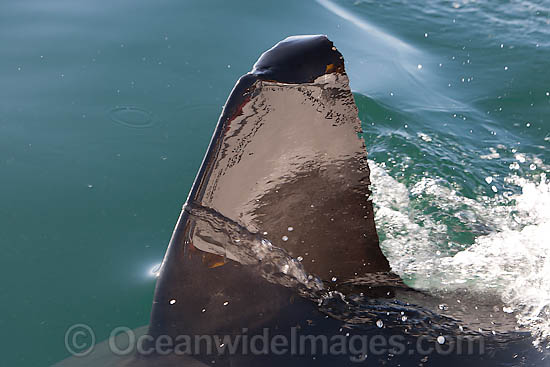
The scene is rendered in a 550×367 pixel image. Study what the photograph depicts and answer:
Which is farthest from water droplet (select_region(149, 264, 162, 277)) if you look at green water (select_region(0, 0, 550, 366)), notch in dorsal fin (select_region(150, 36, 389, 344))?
notch in dorsal fin (select_region(150, 36, 389, 344))

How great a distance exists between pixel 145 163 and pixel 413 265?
1.89 metres

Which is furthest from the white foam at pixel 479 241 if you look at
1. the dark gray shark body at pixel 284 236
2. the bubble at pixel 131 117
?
the bubble at pixel 131 117

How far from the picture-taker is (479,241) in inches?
156

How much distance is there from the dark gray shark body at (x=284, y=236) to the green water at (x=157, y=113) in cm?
94

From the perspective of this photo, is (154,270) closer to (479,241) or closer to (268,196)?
(268,196)

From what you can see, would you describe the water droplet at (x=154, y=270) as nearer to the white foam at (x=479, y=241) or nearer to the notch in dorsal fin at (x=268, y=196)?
the notch in dorsal fin at (x=268, y=196)

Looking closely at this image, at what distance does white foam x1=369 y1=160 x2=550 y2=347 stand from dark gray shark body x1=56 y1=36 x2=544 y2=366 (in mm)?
418

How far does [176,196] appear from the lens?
411 centimetres

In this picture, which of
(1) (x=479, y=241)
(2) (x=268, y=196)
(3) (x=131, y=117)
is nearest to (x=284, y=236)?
(2) (x=268, y=196)

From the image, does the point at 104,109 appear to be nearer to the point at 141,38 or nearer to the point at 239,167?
the point at 141,38

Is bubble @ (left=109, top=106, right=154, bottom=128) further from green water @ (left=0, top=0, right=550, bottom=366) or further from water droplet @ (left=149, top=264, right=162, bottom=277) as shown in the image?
water droplet @ (left=149, top=264, right=162, bottom=277)

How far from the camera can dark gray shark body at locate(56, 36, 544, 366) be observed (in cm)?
224

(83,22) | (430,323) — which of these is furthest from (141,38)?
(430,323)

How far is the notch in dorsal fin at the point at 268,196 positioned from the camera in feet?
→ 7.32
